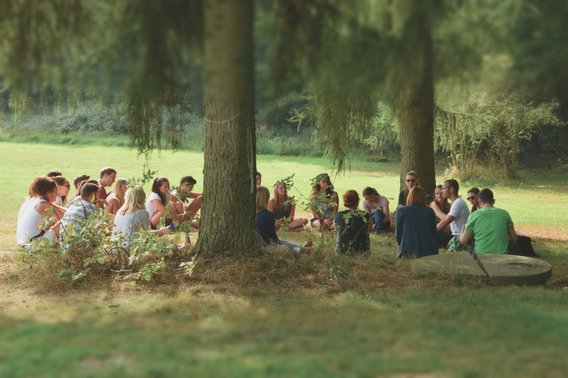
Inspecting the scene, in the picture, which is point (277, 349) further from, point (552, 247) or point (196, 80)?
point (552, 247)

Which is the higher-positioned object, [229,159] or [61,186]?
[229,159]

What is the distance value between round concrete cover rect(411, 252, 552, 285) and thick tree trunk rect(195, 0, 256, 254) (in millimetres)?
1829

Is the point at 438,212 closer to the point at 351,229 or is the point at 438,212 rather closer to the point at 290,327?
the point at 351,229

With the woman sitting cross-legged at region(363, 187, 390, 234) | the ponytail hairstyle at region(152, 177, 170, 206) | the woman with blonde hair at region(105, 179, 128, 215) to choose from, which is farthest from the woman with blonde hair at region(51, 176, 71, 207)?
the woman sitting cross-legged at region(363, 187, 390, 234)

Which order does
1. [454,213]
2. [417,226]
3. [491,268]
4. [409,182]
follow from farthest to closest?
[409,182], [454,213], [417,226], [491,268]

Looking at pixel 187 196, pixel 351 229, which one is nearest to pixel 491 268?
pixel 351 229

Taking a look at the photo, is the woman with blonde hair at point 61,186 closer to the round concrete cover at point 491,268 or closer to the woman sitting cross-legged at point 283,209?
the woman sitting cross-legged at point 283,209

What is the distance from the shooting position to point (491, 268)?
7.74 metres

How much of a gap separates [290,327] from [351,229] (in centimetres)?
326

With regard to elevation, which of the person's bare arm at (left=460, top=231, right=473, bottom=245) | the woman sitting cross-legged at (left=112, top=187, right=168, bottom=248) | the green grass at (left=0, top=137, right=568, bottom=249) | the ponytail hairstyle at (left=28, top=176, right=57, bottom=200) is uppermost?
the ponytail hairstyle at (left=28, top=176, right=57, bottom=200)

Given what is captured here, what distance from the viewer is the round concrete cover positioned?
24.7 ft

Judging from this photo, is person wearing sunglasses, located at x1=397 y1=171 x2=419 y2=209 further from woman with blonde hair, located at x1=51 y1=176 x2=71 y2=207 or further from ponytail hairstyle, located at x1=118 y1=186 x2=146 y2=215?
woman with blonde hair, located at x1=51 y1=176 x2=71 y2=207

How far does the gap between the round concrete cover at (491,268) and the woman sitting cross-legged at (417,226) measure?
2.43 feet

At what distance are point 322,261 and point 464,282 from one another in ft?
5.05
